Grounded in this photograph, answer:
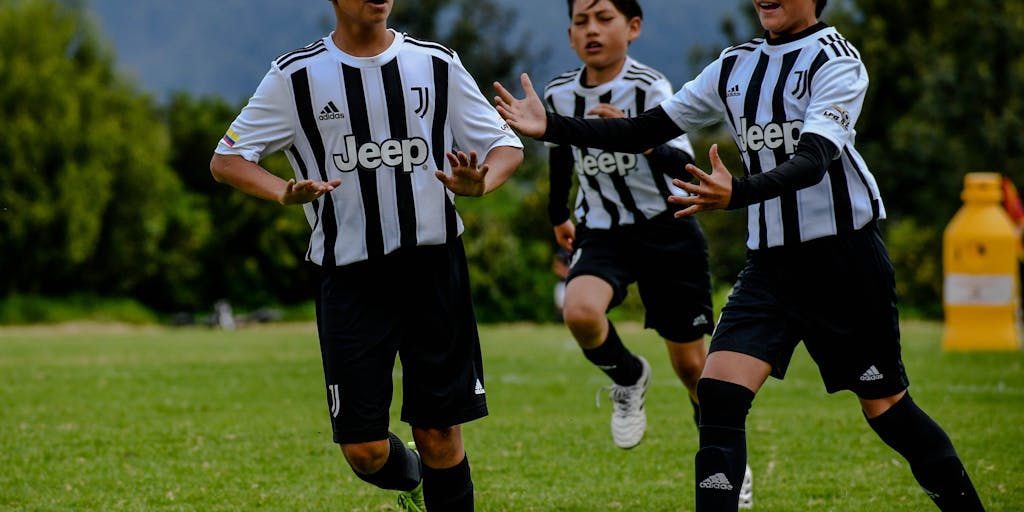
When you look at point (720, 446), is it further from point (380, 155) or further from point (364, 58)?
point (364, 58)

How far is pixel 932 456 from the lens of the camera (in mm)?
4535

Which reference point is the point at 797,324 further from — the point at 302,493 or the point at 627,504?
the point at 302,493

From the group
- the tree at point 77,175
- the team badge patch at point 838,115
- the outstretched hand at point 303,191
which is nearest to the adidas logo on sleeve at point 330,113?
the outstretched hand at point 303,191

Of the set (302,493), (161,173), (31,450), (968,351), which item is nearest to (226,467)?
(302,493)

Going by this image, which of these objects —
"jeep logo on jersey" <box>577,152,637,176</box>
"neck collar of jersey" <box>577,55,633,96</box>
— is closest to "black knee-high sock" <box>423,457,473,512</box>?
"jeep logo on jersey" <box>577,152,637,176</box>

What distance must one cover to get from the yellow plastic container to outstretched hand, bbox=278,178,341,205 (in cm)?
1255

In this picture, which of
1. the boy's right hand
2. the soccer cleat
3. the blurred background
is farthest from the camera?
the blurred background

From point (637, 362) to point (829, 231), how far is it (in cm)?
261

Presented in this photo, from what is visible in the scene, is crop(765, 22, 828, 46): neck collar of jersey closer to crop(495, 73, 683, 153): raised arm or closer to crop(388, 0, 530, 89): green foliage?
crop(495, 73, 683, 153): raised arm

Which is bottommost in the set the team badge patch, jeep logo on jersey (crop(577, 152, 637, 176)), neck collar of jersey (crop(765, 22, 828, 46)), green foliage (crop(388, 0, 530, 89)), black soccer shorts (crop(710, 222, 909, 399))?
black soccer shorts (crop(710, 222, 909, 399))

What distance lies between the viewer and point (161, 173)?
34562 millimetres

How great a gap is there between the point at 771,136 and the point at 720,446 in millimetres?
1131

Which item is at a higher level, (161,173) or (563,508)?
(161,173)

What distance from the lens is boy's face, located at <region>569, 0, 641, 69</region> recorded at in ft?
21.7
